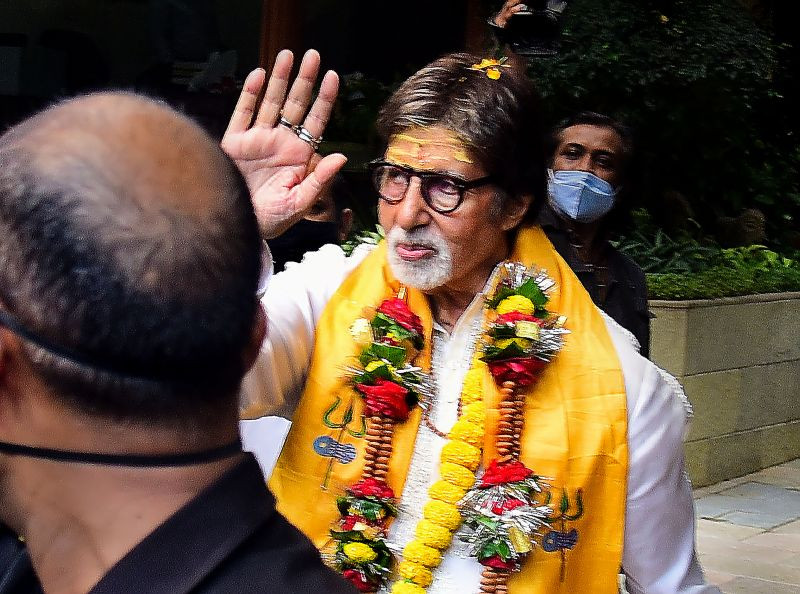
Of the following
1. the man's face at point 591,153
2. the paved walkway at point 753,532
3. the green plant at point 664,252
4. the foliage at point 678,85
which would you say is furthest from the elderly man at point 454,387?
the green plant at point 664,252

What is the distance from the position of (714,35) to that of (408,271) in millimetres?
6848

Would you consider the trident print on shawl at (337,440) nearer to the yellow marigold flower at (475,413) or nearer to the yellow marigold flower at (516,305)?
the yellow marigold flower at (475,413)

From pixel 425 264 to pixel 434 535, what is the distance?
620 mm

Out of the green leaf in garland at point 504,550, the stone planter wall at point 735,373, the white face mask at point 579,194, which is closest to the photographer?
the green leaf in garland at point 504,550

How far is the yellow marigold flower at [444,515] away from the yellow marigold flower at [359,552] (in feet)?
0.49

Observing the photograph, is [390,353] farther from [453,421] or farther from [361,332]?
[453,421]

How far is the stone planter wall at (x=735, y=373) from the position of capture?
7.94 metres

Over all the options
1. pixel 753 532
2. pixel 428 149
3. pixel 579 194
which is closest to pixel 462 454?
pixel 428 149

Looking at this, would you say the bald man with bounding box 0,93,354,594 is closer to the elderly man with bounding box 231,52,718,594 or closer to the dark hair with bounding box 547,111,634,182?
the elderly man with bounding box 231,52,718,594

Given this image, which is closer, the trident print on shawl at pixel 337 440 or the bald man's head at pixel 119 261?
the bald man's head at pixel 119 261

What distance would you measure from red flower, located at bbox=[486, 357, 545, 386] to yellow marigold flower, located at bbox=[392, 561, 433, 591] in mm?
450

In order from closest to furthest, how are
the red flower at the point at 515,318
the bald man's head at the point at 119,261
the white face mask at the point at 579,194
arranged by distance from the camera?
the bald man's head at the point at 119,261
the red flower at the point at 515,318
the white face mask at the point at 579,194

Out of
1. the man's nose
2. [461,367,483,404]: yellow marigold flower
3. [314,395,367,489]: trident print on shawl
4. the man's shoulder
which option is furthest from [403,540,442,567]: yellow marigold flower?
Answer: the man's shoulder

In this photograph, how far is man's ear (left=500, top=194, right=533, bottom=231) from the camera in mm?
3152
